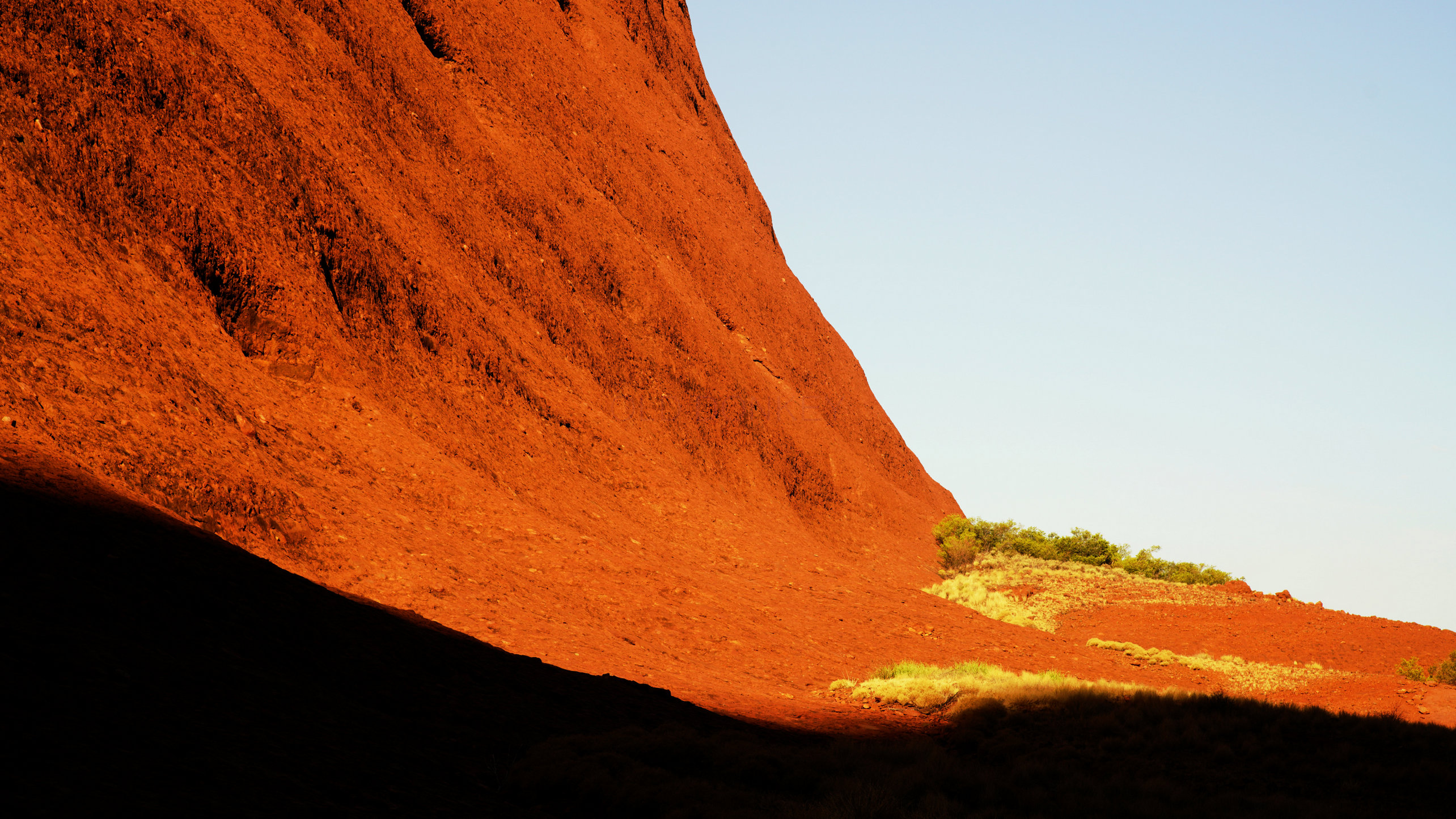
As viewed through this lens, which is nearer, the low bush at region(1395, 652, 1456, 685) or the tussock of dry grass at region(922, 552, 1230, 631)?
the low bush at region(1395, 652, 1456, 685)

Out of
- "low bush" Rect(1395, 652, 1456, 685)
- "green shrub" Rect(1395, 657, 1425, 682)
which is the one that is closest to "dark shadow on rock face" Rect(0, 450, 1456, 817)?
"low bush" Rect(1395, 652, 1456, 685)

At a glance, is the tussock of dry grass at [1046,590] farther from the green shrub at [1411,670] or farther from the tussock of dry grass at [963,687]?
the tussock of dry grass at [963,687]

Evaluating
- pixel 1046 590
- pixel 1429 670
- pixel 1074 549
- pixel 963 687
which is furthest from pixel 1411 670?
pixel 1074 549

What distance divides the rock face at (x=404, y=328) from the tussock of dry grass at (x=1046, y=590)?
89.3 inches

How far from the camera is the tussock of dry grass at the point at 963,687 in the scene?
1363 cm

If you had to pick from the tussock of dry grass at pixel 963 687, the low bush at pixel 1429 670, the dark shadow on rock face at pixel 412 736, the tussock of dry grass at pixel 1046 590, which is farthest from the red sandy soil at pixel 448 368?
the dark shadow on rock face at pixel 412 736

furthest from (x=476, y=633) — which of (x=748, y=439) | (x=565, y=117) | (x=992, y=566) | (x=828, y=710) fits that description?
(x=992, y=566)

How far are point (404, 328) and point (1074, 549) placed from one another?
32882mm

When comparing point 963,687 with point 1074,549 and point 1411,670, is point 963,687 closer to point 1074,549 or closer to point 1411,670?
point 1411,670

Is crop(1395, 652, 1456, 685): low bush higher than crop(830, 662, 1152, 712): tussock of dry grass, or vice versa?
crop(1395, 652, 1456, 685): low bush

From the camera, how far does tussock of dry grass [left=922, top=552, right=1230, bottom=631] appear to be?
2584cm

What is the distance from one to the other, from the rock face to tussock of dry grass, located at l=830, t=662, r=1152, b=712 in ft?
5.07

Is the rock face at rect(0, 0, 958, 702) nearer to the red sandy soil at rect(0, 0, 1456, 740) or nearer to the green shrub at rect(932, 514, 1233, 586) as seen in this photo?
the red sandy soil at rect(0, 0, 1456, 740)

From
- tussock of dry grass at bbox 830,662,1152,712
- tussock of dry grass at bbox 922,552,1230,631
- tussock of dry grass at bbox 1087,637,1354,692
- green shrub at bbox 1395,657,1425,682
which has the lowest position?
tussock of dry grass at bbox 830,662,1152,712
